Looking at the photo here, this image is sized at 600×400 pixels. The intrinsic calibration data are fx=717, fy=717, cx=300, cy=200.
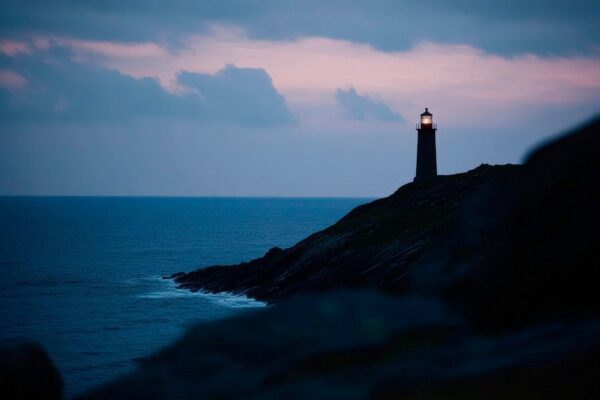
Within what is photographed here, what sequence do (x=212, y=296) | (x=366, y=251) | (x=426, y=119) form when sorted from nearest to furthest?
(x=366, y=251)
(x=212, y=296)
(x=426, y=119)

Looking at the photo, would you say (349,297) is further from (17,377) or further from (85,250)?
(85,250)

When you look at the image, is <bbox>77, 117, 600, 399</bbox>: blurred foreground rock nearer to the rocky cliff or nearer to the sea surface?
the sea surface

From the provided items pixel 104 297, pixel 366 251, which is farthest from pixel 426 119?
pixel 104 297

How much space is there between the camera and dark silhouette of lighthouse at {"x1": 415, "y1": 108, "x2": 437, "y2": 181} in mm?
85938

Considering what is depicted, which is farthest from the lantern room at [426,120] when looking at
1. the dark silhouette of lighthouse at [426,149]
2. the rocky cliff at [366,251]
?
the rocky cliff at [366,251]

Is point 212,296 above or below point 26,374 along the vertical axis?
below

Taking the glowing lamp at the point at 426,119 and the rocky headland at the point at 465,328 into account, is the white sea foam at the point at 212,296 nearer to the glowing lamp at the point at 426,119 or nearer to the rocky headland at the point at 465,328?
the glowing lamp at the point at 426,119

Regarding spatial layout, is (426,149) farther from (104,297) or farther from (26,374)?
(26,374)

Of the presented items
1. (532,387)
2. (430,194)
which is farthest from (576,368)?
(430,194)

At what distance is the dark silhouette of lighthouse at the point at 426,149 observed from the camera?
3383 inches

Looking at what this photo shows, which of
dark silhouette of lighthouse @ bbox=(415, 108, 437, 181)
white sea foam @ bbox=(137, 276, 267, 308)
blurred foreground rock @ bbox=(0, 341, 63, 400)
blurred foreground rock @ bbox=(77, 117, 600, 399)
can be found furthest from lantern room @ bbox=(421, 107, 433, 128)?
blurred foreground rock @ bbox=(0, 341, 63, 400)

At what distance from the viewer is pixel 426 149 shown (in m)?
86.4

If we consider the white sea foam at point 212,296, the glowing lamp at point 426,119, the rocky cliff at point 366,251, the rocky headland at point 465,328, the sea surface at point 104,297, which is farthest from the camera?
the glowing lamp at point 426,119

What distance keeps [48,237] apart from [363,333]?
501 ft
